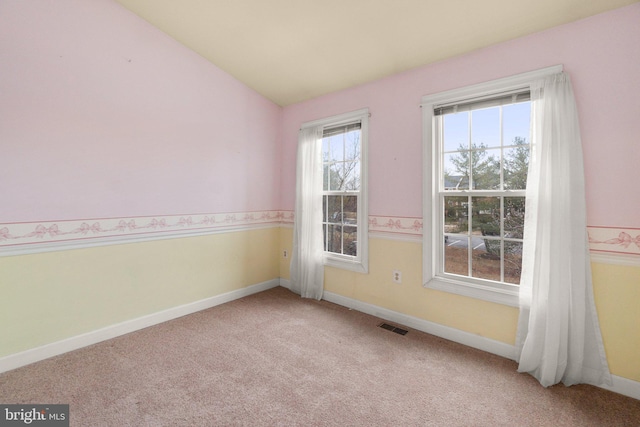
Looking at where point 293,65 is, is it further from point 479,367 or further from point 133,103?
point 479,367

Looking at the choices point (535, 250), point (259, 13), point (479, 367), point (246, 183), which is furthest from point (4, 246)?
point (535, 250)

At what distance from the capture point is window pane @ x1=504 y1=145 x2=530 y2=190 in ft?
7.64

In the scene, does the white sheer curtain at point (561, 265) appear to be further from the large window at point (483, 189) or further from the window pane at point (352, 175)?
the window pane at point (352, 175)

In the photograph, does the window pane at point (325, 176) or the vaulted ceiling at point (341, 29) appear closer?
the vaulted ceiling at point (341, 29)

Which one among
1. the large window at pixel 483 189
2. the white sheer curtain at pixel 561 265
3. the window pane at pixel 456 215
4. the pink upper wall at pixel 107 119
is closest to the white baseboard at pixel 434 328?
the white sheer curtain at pixel 561 265

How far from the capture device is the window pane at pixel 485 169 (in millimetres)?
2447

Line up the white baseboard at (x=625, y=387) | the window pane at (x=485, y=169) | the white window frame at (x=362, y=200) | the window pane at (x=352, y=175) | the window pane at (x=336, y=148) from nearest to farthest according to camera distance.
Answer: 1. the white baseboard at (x=625, y=387)
2. the window pane at (x=485, y=169)
3. the white window frame at (x=362, y=200)
4. the window pane at (x=352, y=175)
5. the window pane at (x=336, y=148)

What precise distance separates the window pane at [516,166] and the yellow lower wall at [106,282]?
9.53 feet

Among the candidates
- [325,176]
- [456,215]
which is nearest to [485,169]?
[456,215]

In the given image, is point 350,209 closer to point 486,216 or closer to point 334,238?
point 334,238

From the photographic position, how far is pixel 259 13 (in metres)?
2.46

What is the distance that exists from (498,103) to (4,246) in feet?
13.0

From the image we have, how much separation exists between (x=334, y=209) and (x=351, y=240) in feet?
1.45

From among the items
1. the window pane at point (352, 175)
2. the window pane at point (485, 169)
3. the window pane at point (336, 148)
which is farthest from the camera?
the window pane at point (336, 148)
